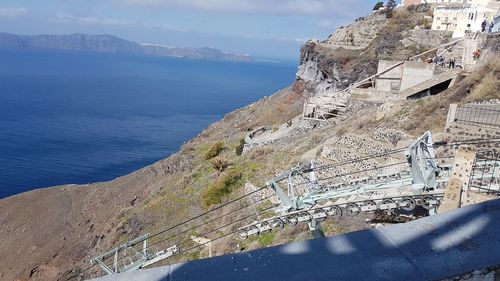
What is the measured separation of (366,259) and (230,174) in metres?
20.4

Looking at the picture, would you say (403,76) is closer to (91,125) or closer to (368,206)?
(368,206)

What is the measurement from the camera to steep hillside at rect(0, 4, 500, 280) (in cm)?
1805

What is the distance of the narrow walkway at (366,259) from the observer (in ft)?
6.94

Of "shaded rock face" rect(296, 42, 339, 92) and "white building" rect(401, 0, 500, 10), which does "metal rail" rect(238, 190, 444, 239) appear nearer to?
"shaded rock face" rect(296, 42, 339, 92)

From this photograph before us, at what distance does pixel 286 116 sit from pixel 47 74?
16002 centimetres

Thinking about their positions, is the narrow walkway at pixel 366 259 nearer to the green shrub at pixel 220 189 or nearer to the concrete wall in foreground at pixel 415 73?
the green shrub at pixel 220 189

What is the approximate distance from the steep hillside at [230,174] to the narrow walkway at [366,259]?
898 cm

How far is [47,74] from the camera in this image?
176m

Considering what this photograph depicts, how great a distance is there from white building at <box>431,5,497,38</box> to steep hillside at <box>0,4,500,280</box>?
6.97ft

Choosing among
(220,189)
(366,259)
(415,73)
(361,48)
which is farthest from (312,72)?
(366,259)

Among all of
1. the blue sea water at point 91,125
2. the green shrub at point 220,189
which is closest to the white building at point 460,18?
the green shrub at point 220,189

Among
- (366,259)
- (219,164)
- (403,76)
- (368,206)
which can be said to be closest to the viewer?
(366,259)

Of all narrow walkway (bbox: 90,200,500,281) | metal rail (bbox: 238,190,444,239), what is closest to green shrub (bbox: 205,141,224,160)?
metal rail (bbox: 238,190,444,239)

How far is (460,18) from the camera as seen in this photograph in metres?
38.1
